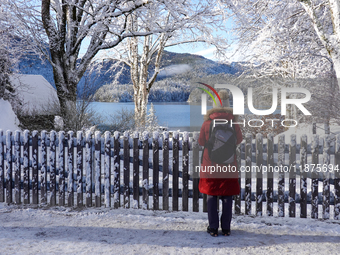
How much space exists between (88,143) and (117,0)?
7.23 m

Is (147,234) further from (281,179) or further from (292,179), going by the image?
(292,179)

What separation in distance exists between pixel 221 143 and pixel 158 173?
1.55 metres

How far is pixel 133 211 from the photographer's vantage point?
5.29 metres

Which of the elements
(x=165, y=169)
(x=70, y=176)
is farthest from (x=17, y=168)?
(x=165, y=169)

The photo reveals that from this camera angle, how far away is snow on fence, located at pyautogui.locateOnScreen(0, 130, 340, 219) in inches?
191

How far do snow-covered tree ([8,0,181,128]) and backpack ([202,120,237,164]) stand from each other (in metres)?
7.52

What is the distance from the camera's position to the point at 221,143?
13.9 feet

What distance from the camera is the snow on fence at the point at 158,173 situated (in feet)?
16.0

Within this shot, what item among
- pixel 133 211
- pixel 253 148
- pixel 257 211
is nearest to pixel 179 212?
pixel 133 211

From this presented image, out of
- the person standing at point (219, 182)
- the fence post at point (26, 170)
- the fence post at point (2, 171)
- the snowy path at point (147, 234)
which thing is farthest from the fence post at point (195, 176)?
Result: the fence post at point (2, 171)

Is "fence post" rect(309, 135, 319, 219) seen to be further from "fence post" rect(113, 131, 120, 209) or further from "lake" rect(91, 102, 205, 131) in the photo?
"lake" rect(91, 102, 205, 131)

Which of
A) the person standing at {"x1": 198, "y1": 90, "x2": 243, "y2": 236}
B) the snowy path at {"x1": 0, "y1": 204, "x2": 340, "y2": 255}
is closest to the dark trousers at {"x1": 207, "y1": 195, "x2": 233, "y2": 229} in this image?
the person standing at {"x1": 198, "y1": 90, "x2": 243, "y2": 236}

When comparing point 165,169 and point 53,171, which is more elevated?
point 165,169

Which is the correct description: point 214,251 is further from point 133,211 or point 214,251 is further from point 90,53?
point 90,53
